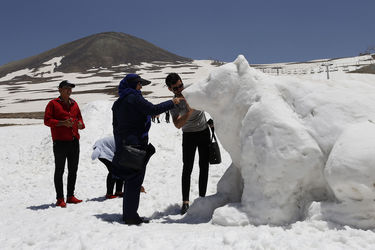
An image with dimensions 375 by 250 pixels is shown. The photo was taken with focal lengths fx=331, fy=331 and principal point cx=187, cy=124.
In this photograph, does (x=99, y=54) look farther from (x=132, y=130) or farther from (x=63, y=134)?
(x=132, y=130)

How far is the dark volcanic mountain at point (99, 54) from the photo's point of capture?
11946cm

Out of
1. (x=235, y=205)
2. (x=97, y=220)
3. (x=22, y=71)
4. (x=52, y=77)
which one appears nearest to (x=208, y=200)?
(x=235, y=205)

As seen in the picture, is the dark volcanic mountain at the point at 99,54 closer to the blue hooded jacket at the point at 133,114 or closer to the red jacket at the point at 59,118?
the red jacket at the point at 59,118

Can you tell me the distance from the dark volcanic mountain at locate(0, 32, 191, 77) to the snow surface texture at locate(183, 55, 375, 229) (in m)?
113

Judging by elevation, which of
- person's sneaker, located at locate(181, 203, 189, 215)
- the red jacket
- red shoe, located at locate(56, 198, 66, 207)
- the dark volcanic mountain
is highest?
the dark volcanic mountain

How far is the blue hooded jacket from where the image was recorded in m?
4.46

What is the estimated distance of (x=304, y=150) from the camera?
3580 millimetres

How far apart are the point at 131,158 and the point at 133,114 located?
62 centimetres

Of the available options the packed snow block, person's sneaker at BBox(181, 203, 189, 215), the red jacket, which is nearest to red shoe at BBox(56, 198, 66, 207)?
the red jacket

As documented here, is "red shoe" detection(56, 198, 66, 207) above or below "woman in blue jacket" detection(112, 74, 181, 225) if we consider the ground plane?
below

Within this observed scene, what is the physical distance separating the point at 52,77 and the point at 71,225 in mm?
104997

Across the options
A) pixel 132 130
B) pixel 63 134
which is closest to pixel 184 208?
pixel 132 130

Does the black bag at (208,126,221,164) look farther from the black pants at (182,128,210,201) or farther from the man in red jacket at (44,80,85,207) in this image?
the man in red jacket at (44,80,85,207)

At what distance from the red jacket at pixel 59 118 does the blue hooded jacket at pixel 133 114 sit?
70.5 inches
